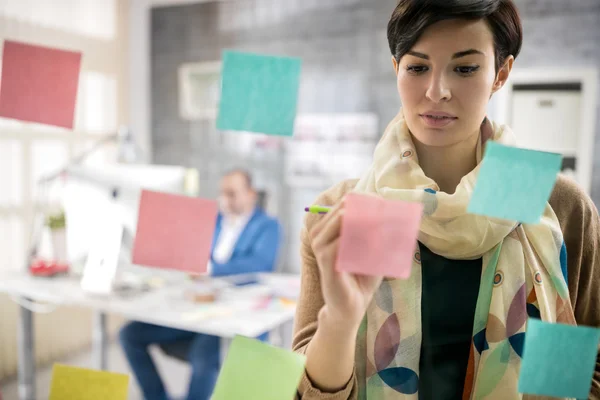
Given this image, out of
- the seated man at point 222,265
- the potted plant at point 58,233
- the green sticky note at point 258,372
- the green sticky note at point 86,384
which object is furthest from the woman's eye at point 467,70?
the potted plant at point 58,233

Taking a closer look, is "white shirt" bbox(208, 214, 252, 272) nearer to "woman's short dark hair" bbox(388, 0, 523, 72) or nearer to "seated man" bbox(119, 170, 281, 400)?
"seated man" bbox(119, 170, 281, 400)

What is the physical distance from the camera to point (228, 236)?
2.79 meters

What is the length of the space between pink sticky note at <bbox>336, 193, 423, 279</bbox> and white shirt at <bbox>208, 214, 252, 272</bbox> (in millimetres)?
2230

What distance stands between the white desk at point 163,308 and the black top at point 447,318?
111cm

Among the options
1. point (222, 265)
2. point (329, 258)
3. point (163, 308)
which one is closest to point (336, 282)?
point (329, 258)

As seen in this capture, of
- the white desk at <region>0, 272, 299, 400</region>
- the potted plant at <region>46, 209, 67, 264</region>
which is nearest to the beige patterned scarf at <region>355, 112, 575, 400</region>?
the white desk at <region>0, 272, 299, 400</region>

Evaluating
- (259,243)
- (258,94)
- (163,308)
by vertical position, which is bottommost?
(163,308)

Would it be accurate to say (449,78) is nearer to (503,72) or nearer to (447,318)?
(503,72)

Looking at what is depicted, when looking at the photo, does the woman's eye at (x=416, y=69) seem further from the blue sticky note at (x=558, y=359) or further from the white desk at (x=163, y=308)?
the white desk at (x=163, y=308)

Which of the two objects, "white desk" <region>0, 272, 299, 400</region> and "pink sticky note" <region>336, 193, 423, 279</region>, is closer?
"pink sticky note" <region>336, 193, 423, 279</region>

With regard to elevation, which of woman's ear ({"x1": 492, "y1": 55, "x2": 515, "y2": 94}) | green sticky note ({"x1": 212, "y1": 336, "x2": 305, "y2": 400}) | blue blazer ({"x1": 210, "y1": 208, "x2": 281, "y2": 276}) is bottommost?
blue blazer ({"x1": 210, "y1": 208, "x2": 281, "y2": 276})

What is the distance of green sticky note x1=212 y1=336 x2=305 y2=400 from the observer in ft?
1.76

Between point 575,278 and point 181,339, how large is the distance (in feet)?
6.32

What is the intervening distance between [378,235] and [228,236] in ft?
7.71
